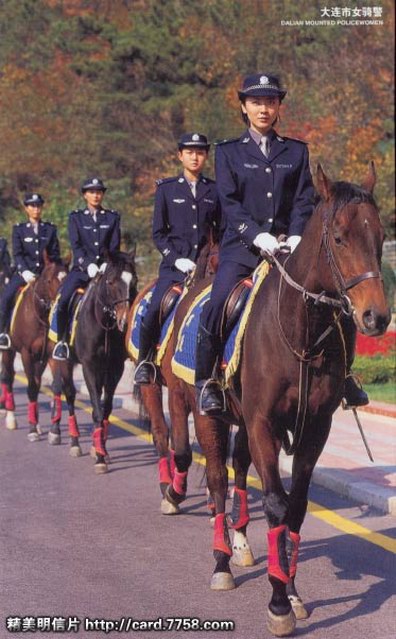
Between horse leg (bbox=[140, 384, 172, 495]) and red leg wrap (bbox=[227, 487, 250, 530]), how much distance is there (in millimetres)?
2134

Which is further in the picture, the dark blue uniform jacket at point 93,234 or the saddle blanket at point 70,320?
the saddle blanket at point 70,320

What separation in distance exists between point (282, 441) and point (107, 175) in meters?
42.3

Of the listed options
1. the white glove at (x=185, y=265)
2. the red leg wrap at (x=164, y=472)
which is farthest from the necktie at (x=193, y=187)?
the red leg wrap at (x=164, y=472)

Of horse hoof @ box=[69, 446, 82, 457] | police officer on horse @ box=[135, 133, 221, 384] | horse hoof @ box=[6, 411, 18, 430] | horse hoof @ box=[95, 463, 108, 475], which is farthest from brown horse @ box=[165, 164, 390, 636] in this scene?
horse hoof @ box=[6, 411, 18, 430]

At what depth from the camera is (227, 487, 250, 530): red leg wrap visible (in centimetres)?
838

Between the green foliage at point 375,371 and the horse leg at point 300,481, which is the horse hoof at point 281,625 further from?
the green foliage at point 375,371

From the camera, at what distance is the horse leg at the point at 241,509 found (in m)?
8.23

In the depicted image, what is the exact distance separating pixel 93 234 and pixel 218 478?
21.1ft

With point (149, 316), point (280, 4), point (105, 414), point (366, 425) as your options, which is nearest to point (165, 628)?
point (149, 316)

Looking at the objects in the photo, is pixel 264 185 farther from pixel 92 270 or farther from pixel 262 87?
pixel 92 270

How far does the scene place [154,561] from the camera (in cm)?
829

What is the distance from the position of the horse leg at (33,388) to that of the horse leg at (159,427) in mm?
4124

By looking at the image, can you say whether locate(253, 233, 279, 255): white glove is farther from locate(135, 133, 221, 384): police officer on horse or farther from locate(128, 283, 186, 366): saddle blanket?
locate(135, 133, 221, 384): police officer on horse

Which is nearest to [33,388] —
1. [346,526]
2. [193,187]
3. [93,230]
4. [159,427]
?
[93,230]
